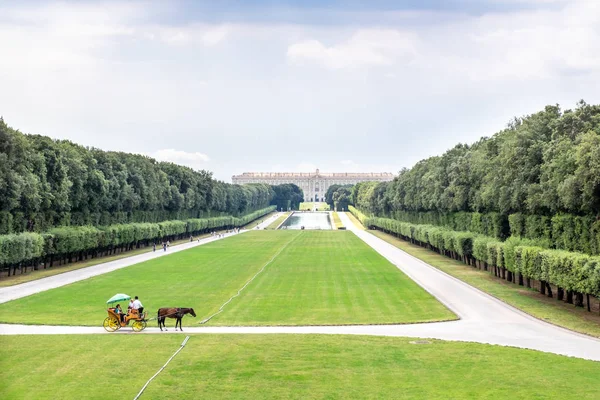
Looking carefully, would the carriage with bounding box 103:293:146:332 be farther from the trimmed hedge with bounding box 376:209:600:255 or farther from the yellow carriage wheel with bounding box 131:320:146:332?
the trimmed hedge with bounding box 376:209:600:255

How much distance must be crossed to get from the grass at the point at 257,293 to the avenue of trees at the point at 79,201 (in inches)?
269

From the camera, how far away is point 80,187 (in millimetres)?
65750

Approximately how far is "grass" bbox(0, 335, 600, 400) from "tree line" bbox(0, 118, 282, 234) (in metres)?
29.0

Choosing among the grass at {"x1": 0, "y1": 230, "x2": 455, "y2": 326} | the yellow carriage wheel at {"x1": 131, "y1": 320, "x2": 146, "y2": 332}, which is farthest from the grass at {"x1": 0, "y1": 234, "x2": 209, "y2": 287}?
the yellow carriage wheel at {"x1": 131, "y1": 320, "x2": 146, "y2": 332}

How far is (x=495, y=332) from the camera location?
91.9 feet

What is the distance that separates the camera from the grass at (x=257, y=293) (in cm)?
3177

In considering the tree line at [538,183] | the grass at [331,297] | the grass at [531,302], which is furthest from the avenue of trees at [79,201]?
the tree line at [538,183]

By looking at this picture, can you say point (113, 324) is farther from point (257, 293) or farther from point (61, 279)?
point (61, 279)

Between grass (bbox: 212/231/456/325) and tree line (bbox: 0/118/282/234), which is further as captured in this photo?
tree line (bbox: 0/118/282/234)

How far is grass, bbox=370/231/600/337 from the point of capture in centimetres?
3021

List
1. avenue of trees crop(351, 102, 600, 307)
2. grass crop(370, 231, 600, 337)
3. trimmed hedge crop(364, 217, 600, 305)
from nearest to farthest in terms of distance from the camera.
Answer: grass crop(370, 231, 600, 337)
trimmed hedge crop(364, 217, 600, 305)
avenue of trees crop(351, 102, 600, 307)

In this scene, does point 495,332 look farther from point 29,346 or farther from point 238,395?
point 29,346

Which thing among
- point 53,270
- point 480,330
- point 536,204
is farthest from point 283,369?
point 53,270

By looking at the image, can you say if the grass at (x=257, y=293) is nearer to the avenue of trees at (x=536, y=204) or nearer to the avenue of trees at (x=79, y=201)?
the avenue of trees at (x=536, y=204)
